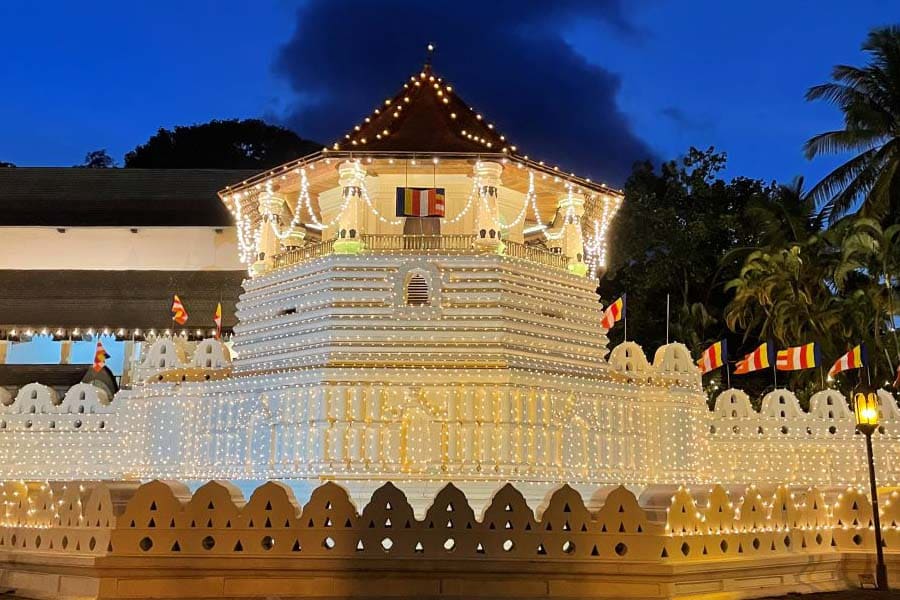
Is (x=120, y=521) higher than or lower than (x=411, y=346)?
lower

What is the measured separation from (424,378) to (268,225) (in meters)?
5.55

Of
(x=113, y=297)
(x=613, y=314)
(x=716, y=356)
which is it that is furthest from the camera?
(x=113, y=297)

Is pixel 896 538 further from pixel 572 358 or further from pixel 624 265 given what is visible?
pixel 624 265

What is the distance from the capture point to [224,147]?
55688 mm

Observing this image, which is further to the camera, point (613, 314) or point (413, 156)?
point (613, 314)

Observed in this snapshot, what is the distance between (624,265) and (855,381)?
10.1 m

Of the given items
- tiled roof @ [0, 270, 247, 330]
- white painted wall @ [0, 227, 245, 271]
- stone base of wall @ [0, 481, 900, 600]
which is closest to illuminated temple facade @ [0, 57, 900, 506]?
stone base of wall @ [0, 481, 900, 600]

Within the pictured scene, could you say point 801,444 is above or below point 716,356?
below

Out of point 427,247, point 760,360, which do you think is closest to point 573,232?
point 427,247

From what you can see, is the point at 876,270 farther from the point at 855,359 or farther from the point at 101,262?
the point at 101,262

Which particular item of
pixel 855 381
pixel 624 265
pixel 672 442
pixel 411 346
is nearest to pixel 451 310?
pixel 411 346

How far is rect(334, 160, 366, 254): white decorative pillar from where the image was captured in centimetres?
1827

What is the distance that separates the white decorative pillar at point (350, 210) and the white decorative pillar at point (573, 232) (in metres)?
4.47

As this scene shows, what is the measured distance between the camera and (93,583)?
30.4 ft
